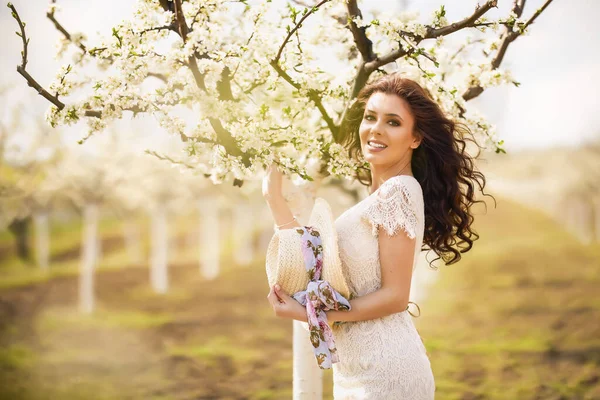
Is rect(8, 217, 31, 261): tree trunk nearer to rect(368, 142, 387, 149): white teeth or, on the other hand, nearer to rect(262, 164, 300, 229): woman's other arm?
rect(262, 164, 300, 229): woman's other arm

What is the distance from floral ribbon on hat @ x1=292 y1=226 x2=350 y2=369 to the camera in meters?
2.18

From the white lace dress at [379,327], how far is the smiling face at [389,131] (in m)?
0.14

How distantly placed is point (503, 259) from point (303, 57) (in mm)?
18007

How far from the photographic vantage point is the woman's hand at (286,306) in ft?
7.36

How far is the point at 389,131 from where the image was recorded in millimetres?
2393

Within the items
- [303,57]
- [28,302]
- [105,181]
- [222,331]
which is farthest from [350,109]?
[28,302]

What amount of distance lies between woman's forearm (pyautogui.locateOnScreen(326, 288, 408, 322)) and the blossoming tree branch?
645mm

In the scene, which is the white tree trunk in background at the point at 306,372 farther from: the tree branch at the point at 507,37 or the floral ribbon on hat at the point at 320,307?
the tree branch at the point at 507,37

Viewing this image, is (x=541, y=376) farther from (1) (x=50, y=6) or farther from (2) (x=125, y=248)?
(2) (x=125, y=248)

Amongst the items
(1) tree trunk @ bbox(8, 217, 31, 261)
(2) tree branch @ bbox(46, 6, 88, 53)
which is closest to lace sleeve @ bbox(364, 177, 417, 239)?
(2) tree branch @ bbox(46, 6, 88, 53)

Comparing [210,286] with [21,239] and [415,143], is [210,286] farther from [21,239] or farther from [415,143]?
[415,143]

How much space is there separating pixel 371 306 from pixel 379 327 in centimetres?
16

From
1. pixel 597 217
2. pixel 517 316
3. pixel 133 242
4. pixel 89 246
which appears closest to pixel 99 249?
pixel 133 242

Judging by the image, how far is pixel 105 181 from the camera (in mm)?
14773
